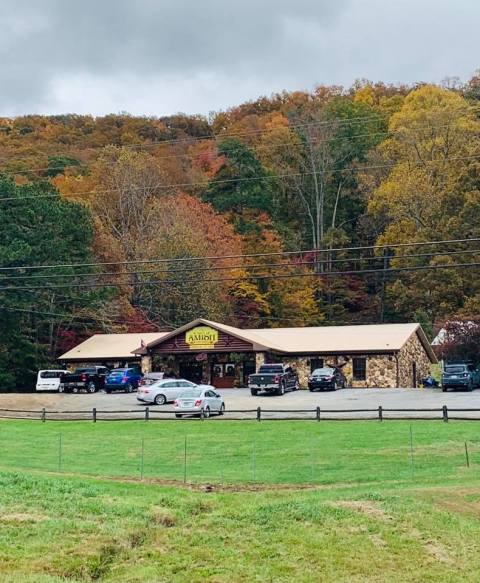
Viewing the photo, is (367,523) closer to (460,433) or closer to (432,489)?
(432,489)

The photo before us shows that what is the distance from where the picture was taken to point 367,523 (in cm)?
1895

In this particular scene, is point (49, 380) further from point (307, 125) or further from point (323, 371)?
point (307, 125)

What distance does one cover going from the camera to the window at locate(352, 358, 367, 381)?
192ft

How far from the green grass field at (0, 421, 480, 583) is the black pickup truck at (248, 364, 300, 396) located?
22471mm

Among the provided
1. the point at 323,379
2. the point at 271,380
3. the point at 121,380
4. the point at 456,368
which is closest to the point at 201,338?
the point at 121,380

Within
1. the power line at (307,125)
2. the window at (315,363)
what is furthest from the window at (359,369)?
the power line at (307,125)

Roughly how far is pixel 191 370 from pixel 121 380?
674 cm

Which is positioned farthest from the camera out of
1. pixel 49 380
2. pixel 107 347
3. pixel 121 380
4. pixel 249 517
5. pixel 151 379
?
pixel 107 347

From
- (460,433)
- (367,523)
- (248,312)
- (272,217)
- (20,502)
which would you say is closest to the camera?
(367,523)

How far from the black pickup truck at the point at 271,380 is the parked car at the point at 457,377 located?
9479 millimetres

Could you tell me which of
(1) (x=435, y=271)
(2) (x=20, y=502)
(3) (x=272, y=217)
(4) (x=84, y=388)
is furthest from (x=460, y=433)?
(3) (x=272, y=217)

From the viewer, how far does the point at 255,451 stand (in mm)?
30203

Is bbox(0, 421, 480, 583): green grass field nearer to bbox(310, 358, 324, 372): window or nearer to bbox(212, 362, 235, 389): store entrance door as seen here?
bbox(310, 358, 324, 372): window

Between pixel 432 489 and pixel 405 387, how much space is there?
1494 inches
